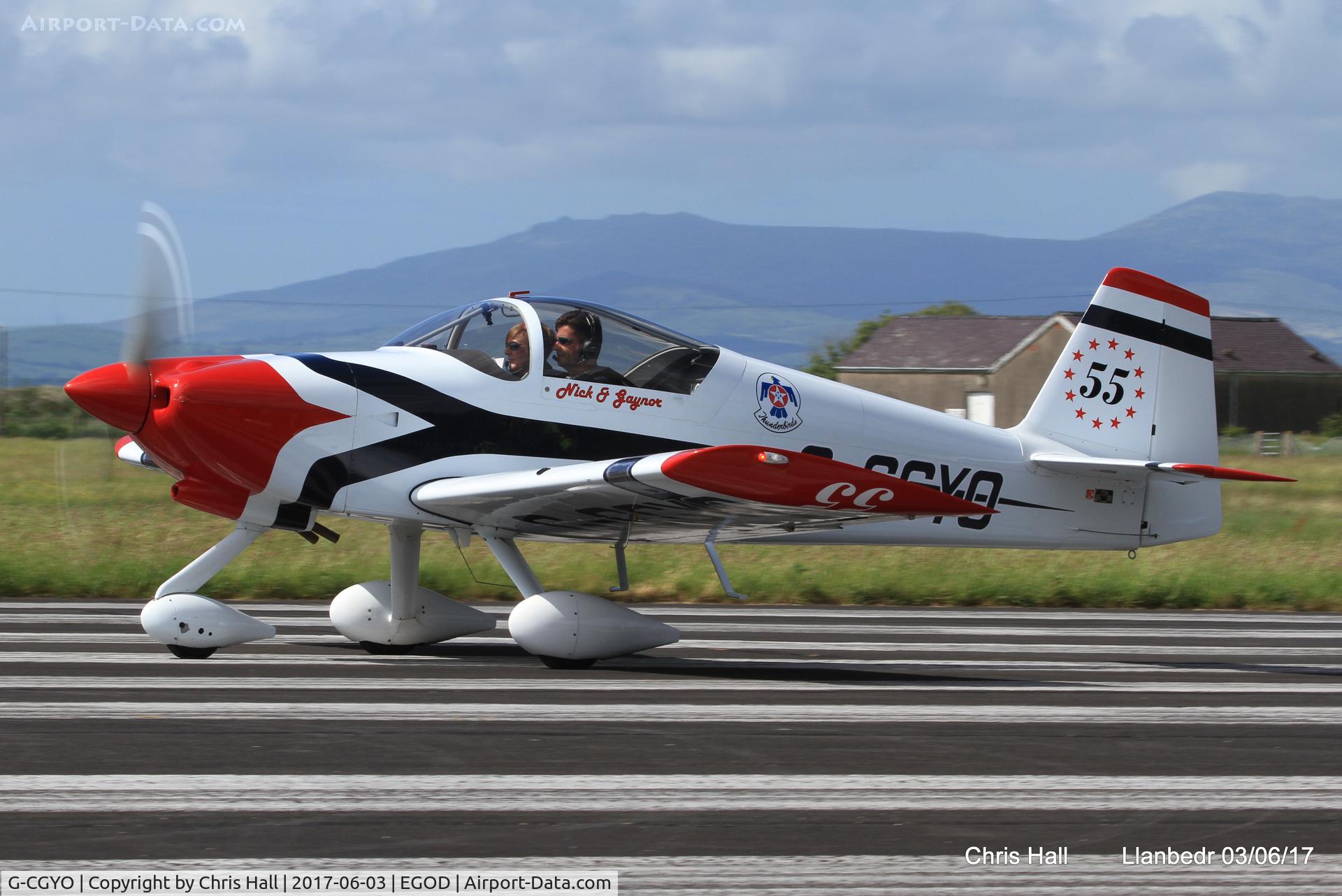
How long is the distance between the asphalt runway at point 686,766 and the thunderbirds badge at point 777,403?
5.07ft

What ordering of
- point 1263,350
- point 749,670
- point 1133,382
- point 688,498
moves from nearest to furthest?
1. point 688,498
2. point 749,670
3. point 1133,382
4. point 1263,350

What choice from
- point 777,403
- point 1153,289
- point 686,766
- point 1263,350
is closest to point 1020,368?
point 1263,350

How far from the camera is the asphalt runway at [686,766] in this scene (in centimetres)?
419

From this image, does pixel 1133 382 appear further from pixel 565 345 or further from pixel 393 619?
pixel 393 619

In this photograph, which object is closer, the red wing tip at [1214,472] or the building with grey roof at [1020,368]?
the red wing tip at [1214,472]

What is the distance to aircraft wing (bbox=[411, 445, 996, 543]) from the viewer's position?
22.8 feet

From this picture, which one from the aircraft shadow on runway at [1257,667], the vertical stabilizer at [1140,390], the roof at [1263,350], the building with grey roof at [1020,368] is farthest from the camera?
the roof at [1263,350]

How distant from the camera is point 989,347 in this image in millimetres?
59812

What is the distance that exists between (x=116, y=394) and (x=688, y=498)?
3.26 metres

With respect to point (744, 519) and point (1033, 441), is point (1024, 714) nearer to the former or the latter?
point (744, 519)

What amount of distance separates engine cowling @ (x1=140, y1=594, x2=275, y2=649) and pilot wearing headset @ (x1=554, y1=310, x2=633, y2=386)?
2.35 meters

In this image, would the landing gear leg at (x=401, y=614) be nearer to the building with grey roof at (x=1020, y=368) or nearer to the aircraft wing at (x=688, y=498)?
the aircraft wing at (x=688, y=498)

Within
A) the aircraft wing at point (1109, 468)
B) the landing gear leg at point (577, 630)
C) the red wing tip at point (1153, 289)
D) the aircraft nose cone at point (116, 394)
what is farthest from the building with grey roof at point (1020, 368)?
the aircraft nose cone at point (116, 394)

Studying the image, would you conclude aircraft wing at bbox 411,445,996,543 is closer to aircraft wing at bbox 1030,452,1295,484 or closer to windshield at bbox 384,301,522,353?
windshield at bbox 384,301,522,353
